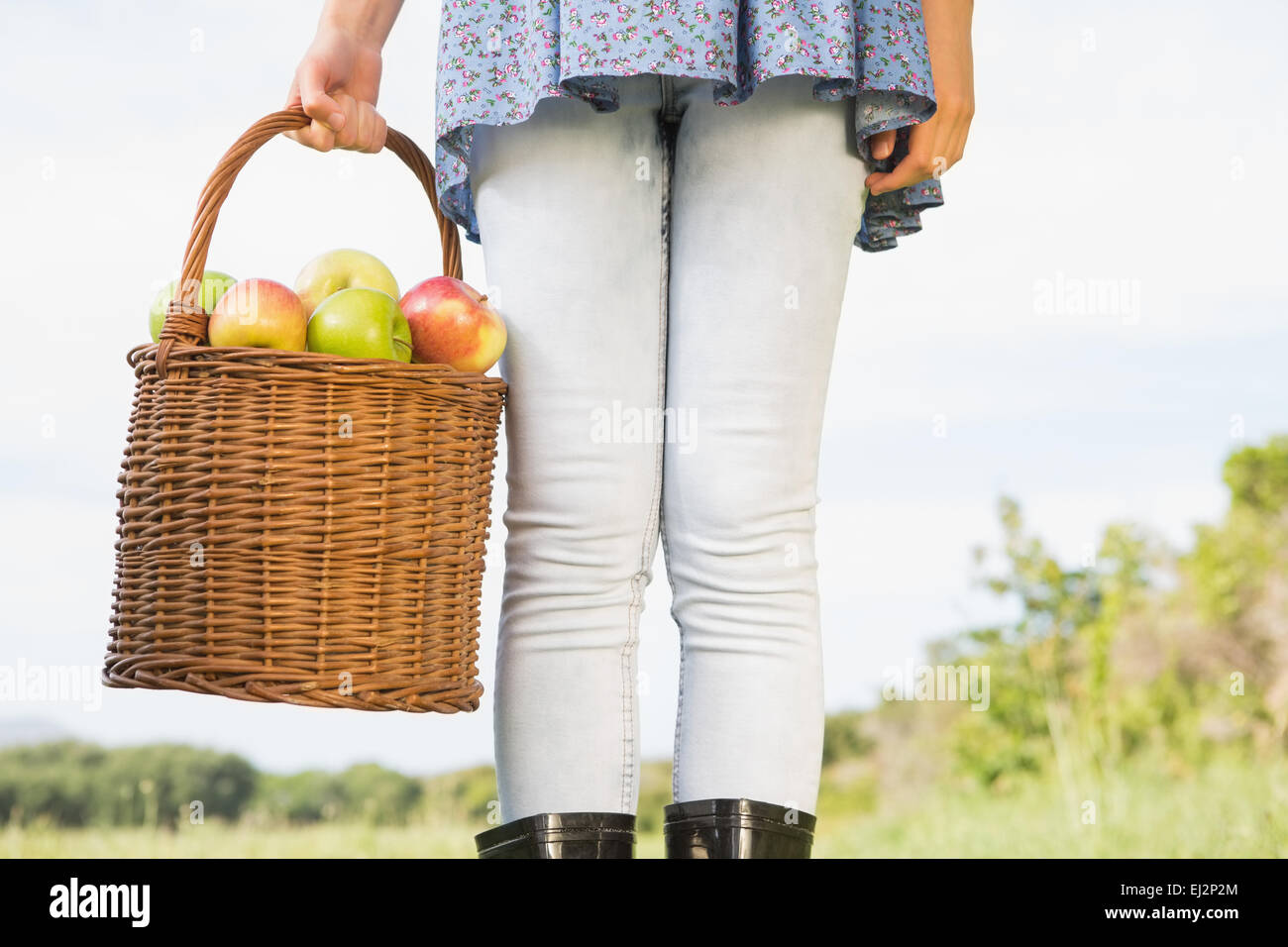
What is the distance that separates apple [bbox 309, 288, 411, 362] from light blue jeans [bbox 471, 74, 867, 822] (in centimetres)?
11

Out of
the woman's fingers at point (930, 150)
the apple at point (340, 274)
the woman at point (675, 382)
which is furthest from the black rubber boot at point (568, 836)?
the woman's fingers at point (930, 150)

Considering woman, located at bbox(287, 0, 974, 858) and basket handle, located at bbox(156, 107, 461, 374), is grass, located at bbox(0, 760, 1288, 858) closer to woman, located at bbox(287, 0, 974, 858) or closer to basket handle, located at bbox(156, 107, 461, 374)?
woman, located at bbox(287, 0, 974, 858)

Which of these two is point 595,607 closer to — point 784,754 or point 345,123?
point 784,754

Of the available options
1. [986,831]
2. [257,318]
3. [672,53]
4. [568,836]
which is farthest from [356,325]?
[986,831]

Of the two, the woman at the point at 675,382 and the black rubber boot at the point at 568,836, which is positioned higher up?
the woman at the point at 675,382

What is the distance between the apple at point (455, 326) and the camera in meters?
1.00

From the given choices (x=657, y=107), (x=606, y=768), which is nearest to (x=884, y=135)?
(x=657, y=107)

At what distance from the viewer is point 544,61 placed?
967 millimetres

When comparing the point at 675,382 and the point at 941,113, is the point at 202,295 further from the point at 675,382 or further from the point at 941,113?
the point at 941,113

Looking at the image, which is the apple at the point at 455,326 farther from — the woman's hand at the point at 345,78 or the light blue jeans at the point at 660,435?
the woman's hand at the point at 345,78

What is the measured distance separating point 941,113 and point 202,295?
2.24ft

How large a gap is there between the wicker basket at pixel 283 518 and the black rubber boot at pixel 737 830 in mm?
230
